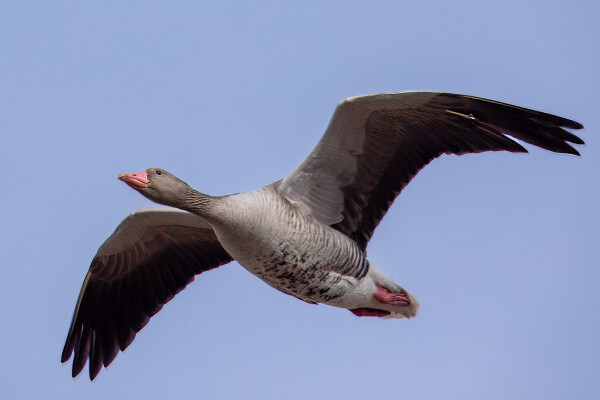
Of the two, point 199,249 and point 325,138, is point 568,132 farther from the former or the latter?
point 199,249

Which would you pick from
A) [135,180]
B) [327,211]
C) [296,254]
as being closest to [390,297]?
[327,211]

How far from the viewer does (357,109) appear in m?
11.7

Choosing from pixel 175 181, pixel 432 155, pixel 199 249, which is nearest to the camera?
pixel 175 181

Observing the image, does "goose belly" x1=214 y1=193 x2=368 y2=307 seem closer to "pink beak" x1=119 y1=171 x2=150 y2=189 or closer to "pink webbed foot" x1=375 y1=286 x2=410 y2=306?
"pink webbed foot" x1=375 y1=286 x2=410 y2=306

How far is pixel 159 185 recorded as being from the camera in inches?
445

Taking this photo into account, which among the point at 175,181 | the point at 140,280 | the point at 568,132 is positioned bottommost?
the point at 140,280

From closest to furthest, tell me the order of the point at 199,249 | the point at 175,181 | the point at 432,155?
1. the point at 175,181
2. the point at 432,155
3. the point at 199,249

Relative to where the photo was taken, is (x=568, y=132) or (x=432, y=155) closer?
(x=568, y=132)

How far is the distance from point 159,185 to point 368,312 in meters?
3.57

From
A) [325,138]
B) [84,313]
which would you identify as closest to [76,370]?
[84,313]

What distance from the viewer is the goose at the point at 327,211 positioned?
452 inches

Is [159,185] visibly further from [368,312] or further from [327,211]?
[368,312]

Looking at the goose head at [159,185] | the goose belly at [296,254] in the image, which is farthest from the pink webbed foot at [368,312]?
the goose head at [159,185]

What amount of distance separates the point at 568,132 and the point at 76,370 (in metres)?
7.48
